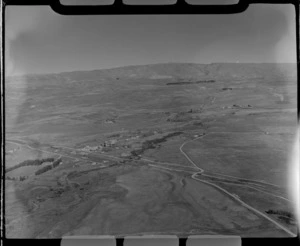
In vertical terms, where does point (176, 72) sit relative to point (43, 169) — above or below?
above

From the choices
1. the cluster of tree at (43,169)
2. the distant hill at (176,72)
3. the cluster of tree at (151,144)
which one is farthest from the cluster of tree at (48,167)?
the distant hill at (176,72)

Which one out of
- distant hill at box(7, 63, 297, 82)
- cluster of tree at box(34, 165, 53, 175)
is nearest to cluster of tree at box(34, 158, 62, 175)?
cluster of tree at box(34, 165, 53, 175)

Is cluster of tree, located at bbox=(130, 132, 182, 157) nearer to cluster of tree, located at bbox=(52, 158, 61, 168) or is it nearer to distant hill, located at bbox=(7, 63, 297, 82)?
distant hill, located at bbox=(7, 63, 297, 82)

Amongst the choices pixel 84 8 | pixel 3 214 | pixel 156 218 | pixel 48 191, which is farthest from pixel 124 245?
pixel 48 191

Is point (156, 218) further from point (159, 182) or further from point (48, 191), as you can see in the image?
point (48, 191)

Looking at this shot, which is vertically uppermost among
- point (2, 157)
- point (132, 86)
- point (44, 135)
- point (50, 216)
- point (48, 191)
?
point (132, 86)

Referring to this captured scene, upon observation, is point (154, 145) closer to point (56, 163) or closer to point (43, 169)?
point (56, 163)

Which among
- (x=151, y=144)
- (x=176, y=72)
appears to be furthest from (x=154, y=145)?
(x=176, y=72)

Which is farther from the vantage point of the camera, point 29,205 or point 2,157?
point 29,205
